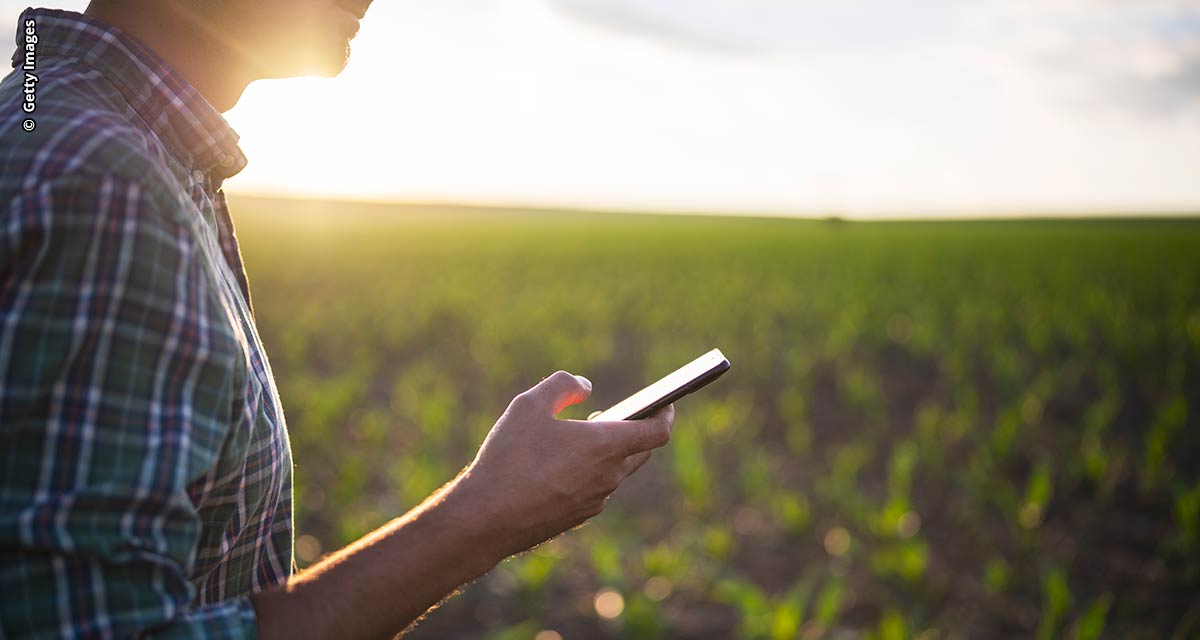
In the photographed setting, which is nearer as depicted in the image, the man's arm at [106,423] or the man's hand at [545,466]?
the man's arm at [106,423]

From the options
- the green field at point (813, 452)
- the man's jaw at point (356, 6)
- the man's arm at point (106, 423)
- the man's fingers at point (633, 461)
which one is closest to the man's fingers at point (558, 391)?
the man's fingers at point (633, 461)

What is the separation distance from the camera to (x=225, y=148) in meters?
1.30

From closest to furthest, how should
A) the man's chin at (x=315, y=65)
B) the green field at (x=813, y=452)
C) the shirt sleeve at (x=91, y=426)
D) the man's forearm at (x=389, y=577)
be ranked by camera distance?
the shirt sleeve at (x=91, y=426) < the man's forearm at (x=389, y=577) < the man's chin at (x=315, y=65) < the green field at (x=813, y=452)

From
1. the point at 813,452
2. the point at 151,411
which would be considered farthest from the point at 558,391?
the point at 813,452

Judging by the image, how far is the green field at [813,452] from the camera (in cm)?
420

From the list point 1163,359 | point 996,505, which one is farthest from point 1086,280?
point 996,505

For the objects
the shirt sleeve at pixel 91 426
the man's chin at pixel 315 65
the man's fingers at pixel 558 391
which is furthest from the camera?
the man's chin at pixel 315 65

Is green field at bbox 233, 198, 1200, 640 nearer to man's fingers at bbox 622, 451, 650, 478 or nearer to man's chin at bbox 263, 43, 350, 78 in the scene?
man's fingers at bbox 622, 451, 650, 478

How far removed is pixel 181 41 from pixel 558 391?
776 millimetres

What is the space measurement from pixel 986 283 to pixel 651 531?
49.1 ft

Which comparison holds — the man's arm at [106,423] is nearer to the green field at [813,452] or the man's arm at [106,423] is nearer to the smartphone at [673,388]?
the smartphone at [673,388]

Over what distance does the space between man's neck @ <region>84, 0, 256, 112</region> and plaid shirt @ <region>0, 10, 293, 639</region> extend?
230 millimetres

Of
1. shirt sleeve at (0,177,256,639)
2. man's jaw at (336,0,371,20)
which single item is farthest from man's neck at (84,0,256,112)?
shirt sleeve at (0,177,256,639)

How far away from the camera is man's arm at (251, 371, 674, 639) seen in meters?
1.00
